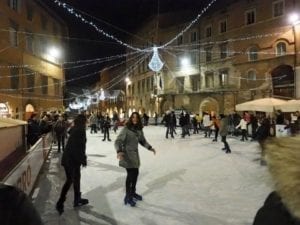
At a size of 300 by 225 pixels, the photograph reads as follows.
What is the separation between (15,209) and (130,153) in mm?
5696

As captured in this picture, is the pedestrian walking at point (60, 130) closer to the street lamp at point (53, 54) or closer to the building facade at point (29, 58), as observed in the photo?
the building facade at point (29, 58)

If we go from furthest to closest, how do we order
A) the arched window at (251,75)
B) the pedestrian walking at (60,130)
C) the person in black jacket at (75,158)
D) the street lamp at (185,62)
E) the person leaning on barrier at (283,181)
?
the street lamp at (185,62)
the arched window at (251,75)
the pedestrian walking at (60,130)
the person in black jacket at (75,158)
the person leaning on barrier at (283,181)

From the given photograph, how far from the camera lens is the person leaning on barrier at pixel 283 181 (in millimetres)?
1678

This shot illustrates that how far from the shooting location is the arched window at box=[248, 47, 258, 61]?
37.0 metres

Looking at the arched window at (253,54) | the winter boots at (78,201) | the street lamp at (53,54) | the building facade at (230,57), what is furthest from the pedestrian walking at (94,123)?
the winter boots at (78,201)

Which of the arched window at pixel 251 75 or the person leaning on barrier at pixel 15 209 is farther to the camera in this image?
the arched window at pixel 251 75

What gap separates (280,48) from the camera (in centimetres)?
3456

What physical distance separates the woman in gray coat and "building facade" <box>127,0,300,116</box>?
26460 mm

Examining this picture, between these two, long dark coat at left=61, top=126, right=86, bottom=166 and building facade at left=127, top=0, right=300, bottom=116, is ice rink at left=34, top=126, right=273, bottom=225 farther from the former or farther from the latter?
building facade at left=127, top=0, right=300, bottom=116

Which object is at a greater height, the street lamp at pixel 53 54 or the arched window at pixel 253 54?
the street lamp at pixel 53 54

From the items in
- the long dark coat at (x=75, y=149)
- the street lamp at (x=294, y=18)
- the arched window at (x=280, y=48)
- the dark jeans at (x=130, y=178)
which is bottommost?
the dark jeans at (x=130, y=178)

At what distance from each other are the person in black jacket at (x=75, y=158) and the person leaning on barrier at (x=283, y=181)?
227 inches

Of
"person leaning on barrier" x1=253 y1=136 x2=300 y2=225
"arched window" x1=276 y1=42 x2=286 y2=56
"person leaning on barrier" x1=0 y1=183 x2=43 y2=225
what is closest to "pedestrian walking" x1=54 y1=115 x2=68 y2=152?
"person leaning on barrier" x1=0 y1=183 x2=43 y2=225

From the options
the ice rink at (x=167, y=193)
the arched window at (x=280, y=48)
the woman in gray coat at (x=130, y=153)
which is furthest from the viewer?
the arched window at (x=280, y=48)
